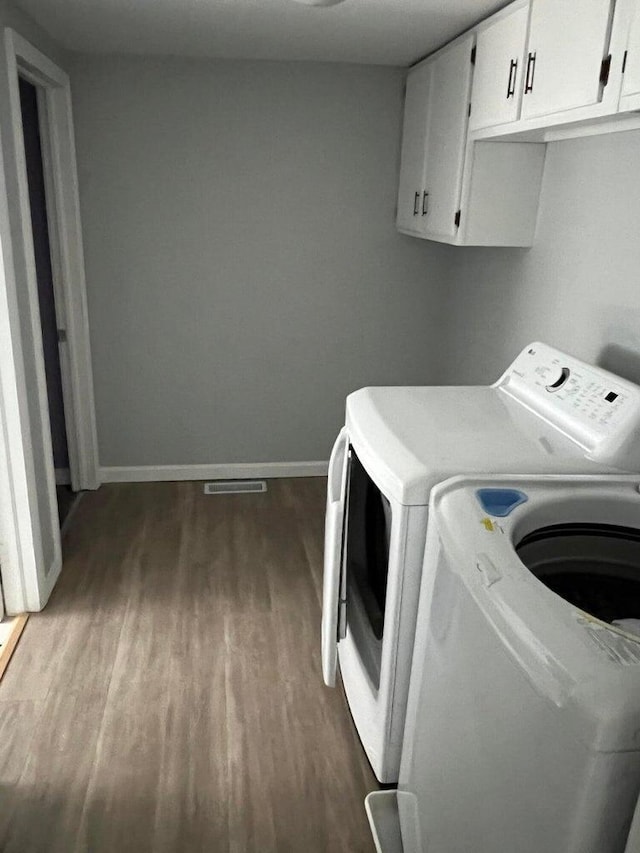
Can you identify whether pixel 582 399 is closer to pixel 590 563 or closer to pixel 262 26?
pixel 590 563

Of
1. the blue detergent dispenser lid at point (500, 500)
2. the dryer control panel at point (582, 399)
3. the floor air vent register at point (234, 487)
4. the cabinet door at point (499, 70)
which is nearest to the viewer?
the blue detergent dispenser lid at point (500, 500)

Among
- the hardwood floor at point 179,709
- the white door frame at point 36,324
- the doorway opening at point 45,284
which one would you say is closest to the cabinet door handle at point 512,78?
the white door frame at point 36,324

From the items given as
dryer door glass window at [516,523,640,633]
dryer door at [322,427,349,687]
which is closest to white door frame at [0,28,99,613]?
dryer door at [322,427,349,687]

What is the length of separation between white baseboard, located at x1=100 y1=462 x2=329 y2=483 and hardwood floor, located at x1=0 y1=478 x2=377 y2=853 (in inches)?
22.9

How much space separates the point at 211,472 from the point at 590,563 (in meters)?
2.77

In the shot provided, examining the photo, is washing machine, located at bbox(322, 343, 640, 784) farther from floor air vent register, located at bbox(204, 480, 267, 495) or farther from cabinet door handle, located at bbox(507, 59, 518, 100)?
floor air vent register, located at bbox(204, 480, 267, 495)

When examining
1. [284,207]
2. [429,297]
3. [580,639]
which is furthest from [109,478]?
[580,639]

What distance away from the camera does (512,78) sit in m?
2.30

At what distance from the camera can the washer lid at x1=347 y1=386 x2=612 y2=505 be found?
1.67 m

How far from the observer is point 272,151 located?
3.63 meters

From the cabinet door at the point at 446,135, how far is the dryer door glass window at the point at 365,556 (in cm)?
128

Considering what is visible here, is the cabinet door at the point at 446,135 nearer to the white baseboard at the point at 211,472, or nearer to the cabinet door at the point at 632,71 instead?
the cabinet door at the point at 632,71

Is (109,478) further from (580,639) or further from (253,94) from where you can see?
(580,639)

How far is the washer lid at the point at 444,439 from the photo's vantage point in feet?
5.48
